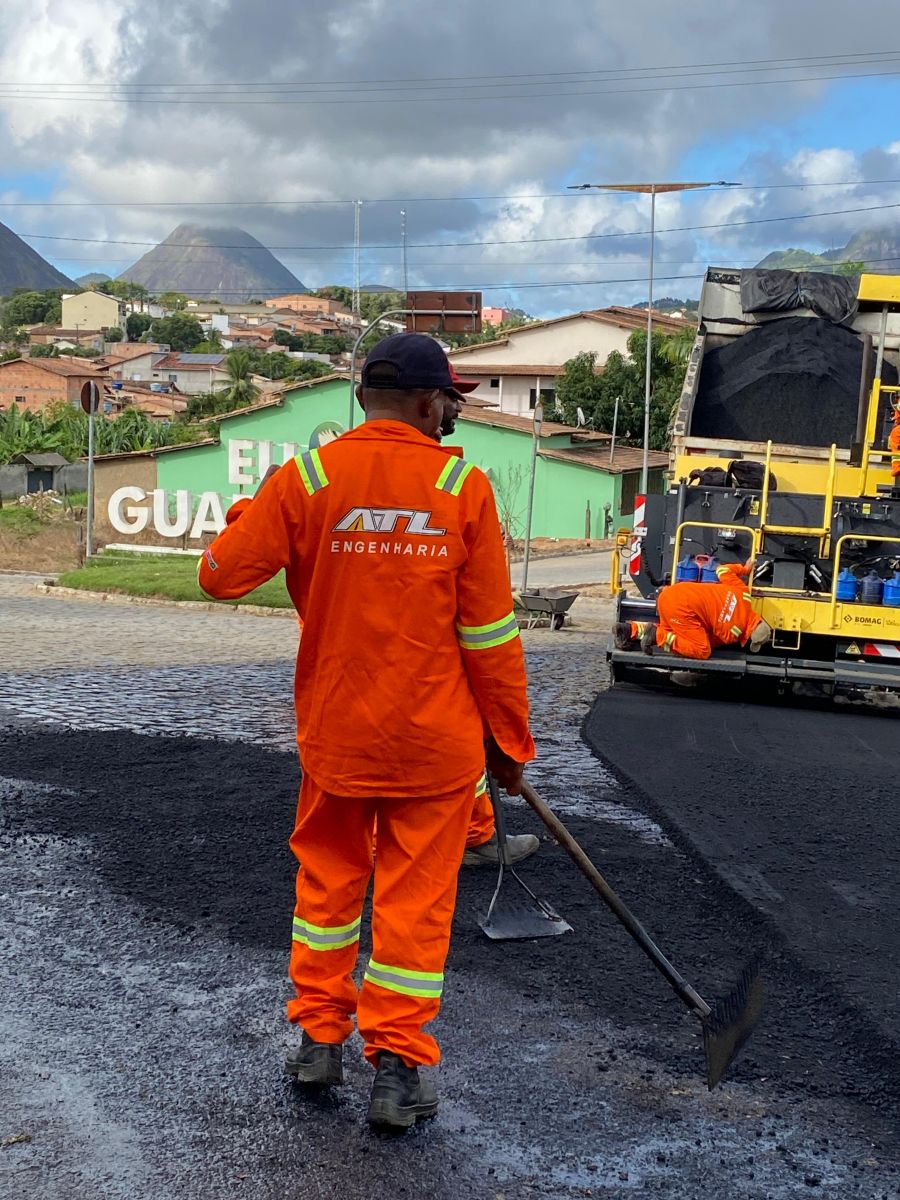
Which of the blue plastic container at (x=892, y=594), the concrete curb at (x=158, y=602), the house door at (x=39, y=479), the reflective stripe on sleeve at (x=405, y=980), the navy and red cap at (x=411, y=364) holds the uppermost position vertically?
the navy and red cap at (x=411, y=364)

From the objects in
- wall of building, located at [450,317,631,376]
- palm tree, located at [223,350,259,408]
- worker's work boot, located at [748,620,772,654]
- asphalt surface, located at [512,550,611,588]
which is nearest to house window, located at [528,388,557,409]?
wall of building, located at [450,317,631,376]

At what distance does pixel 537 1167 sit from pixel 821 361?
A: 9556 mm

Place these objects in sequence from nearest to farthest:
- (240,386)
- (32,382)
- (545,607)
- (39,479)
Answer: (545,607) < (39,479) < (240,386) < (32,382)

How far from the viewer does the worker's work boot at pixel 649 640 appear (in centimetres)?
986

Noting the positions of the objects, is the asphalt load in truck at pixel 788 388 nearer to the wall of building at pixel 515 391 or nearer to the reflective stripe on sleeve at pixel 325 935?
the reflective stripe on sleeve at pixel 325 935

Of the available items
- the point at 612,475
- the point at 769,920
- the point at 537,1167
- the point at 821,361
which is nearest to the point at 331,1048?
the point at 537,1167

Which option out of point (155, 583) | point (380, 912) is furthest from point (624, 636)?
point (155, 583)

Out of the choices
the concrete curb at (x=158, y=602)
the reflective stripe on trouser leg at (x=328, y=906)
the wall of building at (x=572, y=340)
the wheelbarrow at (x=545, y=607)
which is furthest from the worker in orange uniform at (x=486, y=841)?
the wall of building at (x=572, y=340)

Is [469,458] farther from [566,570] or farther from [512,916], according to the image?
[512,916]

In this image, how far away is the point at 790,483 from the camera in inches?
407

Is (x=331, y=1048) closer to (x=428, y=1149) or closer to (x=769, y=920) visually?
(x=428, y=1149)

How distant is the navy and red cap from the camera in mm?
3285

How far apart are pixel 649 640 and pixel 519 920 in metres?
5.79

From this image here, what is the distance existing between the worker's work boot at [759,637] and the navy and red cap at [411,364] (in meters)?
6.76
